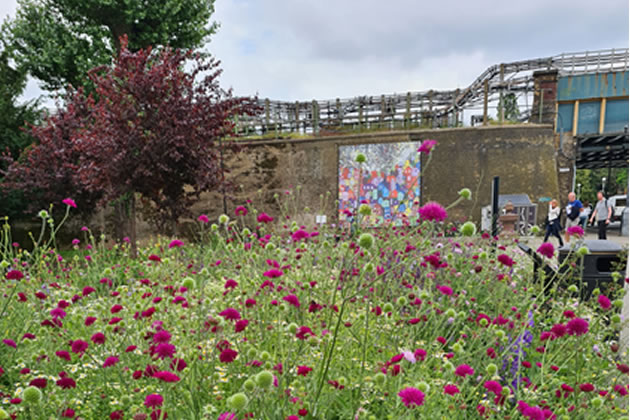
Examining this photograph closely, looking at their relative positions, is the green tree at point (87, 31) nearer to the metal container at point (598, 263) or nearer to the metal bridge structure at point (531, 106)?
the metal bridge structure at point (531, 106)

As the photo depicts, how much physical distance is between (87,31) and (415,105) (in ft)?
34.3

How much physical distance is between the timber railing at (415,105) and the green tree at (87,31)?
11.7ft

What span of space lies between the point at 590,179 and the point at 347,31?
36.2 metres

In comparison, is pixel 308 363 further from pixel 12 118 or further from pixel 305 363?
pixel 12 118

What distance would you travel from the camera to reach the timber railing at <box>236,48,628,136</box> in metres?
11.9

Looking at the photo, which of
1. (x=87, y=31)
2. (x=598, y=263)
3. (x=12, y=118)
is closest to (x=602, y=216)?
(x=598, y=263)

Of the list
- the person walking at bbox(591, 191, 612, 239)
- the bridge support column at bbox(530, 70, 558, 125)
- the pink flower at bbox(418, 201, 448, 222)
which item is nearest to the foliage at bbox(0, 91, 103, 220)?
the pink flower at bbox(418, 201, 448, 222)

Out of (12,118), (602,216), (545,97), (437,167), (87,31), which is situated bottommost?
(602,216)

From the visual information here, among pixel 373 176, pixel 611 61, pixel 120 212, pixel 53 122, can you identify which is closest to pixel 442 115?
pixel 373 176

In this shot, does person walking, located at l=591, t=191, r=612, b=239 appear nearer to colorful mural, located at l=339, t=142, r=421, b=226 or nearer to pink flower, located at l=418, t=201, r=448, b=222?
colorful mural, located at l=339, t=142, r=421, b=226

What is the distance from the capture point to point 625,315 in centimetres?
170

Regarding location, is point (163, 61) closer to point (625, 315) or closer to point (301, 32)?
point (301, 32)

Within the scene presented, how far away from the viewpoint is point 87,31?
9.45 meters

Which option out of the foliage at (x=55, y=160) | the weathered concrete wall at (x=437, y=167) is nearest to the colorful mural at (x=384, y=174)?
the weathered concrete wall at (x=437, y=167)
